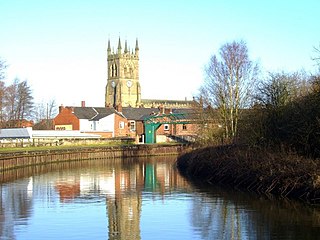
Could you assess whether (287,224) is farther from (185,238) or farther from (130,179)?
(130,179)

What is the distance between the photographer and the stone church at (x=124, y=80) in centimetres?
15012

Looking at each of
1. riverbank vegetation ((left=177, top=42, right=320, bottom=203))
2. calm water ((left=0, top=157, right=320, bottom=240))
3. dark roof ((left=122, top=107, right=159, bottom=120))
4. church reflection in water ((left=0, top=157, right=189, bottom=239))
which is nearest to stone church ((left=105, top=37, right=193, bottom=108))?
dark roof ((left=122, top=107, right=159, bottom=120))

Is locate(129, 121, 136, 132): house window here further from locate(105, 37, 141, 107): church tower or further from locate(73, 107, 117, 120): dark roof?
locate(105, 37, 141, 107): church tower

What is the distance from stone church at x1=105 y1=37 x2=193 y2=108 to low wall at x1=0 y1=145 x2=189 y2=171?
236 ft

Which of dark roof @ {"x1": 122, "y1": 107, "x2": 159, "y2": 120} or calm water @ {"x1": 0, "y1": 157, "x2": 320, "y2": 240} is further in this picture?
dark roof @ {"x1": 122, "y1": 107, "x2": 159, "y2": 120}

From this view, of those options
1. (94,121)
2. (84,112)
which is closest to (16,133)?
(94,121)

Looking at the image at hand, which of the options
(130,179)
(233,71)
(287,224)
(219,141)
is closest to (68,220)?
(287,224)

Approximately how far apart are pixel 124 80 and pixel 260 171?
122173 mm

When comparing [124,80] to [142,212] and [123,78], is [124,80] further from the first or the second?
[142,212]

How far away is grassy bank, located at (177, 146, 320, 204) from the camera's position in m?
28.2

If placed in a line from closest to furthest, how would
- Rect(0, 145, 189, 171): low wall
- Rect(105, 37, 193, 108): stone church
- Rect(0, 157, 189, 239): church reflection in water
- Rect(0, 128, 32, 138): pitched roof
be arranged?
Rect(0, 157, 189, 239): church reflection in water < Rect(0, 145, 189, 171): low wall < Rect(0, 128, 32, 138): pitched roof < Rect(105, 37, 193, 108): stone church

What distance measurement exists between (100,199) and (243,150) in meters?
10.5

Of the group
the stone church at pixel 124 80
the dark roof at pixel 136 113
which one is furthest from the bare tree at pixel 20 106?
the stone church at pixel 124 80

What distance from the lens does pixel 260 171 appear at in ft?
106
